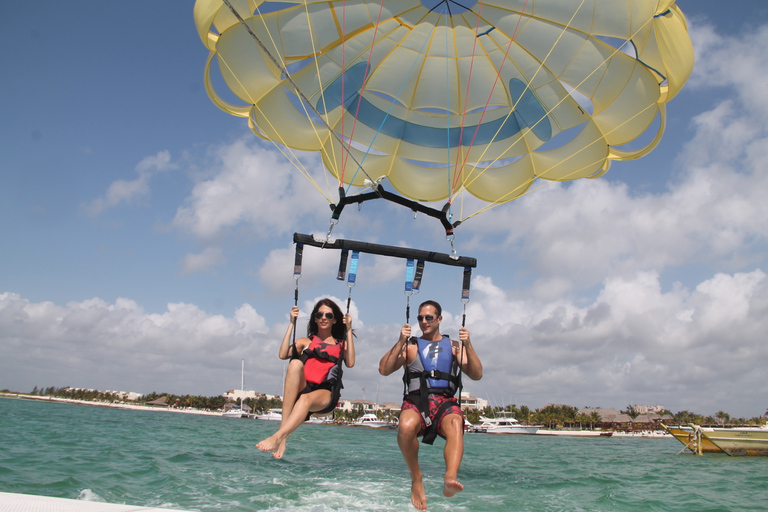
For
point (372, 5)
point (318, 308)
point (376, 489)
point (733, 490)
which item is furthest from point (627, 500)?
point (372, 5)

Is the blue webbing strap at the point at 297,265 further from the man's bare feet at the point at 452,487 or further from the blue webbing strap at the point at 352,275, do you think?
the man's bare feet at the point at 452,487

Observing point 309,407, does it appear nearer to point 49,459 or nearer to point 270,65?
point 270,65

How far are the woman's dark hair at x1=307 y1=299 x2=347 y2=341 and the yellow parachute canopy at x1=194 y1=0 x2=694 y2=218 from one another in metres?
1.77

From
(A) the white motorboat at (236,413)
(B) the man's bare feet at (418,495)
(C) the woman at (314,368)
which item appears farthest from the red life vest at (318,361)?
(A) the white motorboat at (236,413)

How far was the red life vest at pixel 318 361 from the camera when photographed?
4.67 m

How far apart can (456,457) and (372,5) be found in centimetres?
547

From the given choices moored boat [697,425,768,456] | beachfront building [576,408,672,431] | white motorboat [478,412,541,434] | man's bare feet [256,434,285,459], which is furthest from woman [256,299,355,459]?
beachfront building [576,408,672,431]

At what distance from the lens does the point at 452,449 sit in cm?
402

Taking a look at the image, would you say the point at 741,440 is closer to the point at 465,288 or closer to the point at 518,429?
the point at 465,288

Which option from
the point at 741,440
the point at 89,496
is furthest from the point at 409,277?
the point at 741,440

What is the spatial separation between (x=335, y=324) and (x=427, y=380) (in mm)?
1191

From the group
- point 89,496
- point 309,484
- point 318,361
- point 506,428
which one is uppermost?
point 318,361

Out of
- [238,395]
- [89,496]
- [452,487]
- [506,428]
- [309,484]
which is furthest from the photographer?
[238,395]

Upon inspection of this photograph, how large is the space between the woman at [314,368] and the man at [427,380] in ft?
1.52
